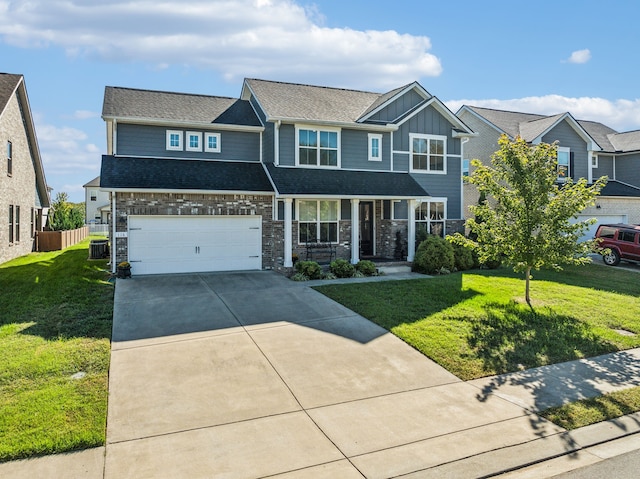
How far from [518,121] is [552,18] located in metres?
15.1

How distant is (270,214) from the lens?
16875mm

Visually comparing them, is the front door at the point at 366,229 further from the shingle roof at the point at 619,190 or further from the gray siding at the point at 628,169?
the gray siding at the point at 628,169

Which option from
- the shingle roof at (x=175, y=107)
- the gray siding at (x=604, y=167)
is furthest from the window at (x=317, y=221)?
the gray siding at (x=604, y=167)

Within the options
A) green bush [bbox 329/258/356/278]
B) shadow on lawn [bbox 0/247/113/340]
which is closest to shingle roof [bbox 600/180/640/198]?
green bush [bbox 329/258/356/278]

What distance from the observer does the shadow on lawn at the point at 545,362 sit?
6359 mm

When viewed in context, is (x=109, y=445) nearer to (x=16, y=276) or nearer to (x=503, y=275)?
(x=16, y=276)

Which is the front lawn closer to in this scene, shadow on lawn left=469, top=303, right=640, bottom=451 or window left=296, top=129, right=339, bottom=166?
shadow on lawn left=469, top=303, right=640, bottom=451

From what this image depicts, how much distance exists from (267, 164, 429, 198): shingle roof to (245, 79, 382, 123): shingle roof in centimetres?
216

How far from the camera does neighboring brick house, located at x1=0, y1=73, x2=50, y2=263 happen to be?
61.3ft

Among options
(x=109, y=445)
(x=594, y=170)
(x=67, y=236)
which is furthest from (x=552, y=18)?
(x=67, y=236)

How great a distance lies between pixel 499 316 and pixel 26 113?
24.0 m

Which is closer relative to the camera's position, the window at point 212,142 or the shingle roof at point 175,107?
the shingle roof at point 175,107

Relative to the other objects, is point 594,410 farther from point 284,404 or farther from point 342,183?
point 342,183

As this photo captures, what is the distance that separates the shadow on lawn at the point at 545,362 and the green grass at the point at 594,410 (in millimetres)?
127
